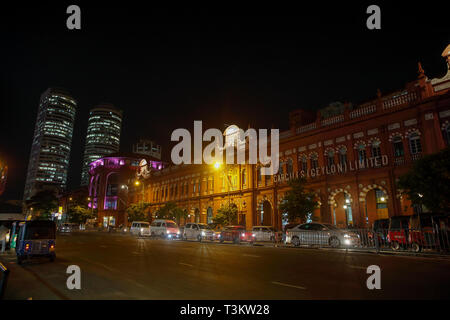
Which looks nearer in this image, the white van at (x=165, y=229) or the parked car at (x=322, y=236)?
the parked car at (x=322, y=236)

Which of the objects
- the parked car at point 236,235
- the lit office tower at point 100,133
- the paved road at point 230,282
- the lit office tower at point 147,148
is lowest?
the paved road at point 230,282

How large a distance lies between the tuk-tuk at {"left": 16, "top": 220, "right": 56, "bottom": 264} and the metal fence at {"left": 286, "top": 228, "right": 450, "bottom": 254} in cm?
1538

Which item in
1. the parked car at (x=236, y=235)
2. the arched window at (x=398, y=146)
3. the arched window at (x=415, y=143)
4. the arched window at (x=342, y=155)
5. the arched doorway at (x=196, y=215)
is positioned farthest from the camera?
the arched doorway at (x=196, y=215)

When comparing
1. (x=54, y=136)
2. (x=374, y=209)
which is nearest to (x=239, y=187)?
(x=374, y=209)

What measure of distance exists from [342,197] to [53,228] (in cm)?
2395

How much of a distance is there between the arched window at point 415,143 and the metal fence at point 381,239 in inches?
405

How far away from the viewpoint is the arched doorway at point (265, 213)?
3522 cm

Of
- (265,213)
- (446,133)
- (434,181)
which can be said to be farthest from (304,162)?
(434,181)

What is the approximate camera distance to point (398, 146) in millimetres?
24984

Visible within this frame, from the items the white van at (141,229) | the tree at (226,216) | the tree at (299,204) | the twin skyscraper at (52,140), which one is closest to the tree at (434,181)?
the tree at (299,204)

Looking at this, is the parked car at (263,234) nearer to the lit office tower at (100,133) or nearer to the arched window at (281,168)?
the arched window at (281,168)

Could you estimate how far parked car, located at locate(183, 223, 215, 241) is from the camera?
28953 mm

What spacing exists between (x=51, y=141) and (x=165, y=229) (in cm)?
17057

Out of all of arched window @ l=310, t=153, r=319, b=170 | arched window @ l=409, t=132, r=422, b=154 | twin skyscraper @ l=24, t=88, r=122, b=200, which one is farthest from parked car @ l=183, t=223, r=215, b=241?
twin skyscraper @ l=24, t=88, r=122, b=200
